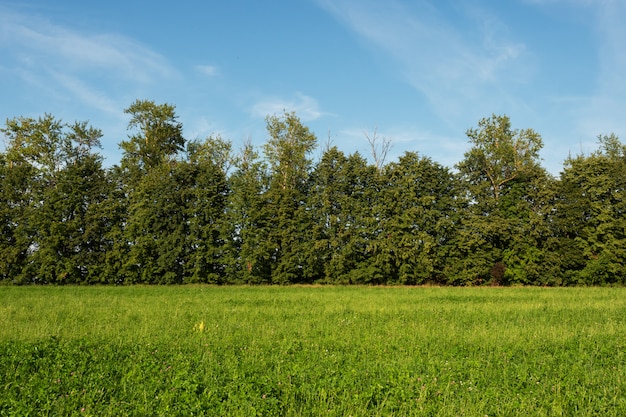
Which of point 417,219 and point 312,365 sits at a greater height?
point 417,219

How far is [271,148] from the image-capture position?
44.8 metres

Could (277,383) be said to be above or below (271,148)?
below

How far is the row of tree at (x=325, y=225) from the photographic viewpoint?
32875 millimetres

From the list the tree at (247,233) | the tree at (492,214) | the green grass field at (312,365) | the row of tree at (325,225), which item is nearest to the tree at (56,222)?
the row of tree at (325,225)

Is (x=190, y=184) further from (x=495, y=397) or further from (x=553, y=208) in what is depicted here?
(x=495, y=397)

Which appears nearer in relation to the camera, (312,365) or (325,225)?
(312,365)

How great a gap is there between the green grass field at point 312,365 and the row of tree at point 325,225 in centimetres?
1820

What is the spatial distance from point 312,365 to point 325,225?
26969 millimetres

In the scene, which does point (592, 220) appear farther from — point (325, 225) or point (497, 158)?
point (325, 225)

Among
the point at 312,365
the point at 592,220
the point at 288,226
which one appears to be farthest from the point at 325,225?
the point at 312,365

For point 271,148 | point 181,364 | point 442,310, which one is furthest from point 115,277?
point 181,364

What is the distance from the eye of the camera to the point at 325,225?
3478 centimetres

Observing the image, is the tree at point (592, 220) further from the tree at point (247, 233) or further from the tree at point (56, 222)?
the tree at point (56, 222)

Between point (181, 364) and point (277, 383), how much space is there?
2027mm
